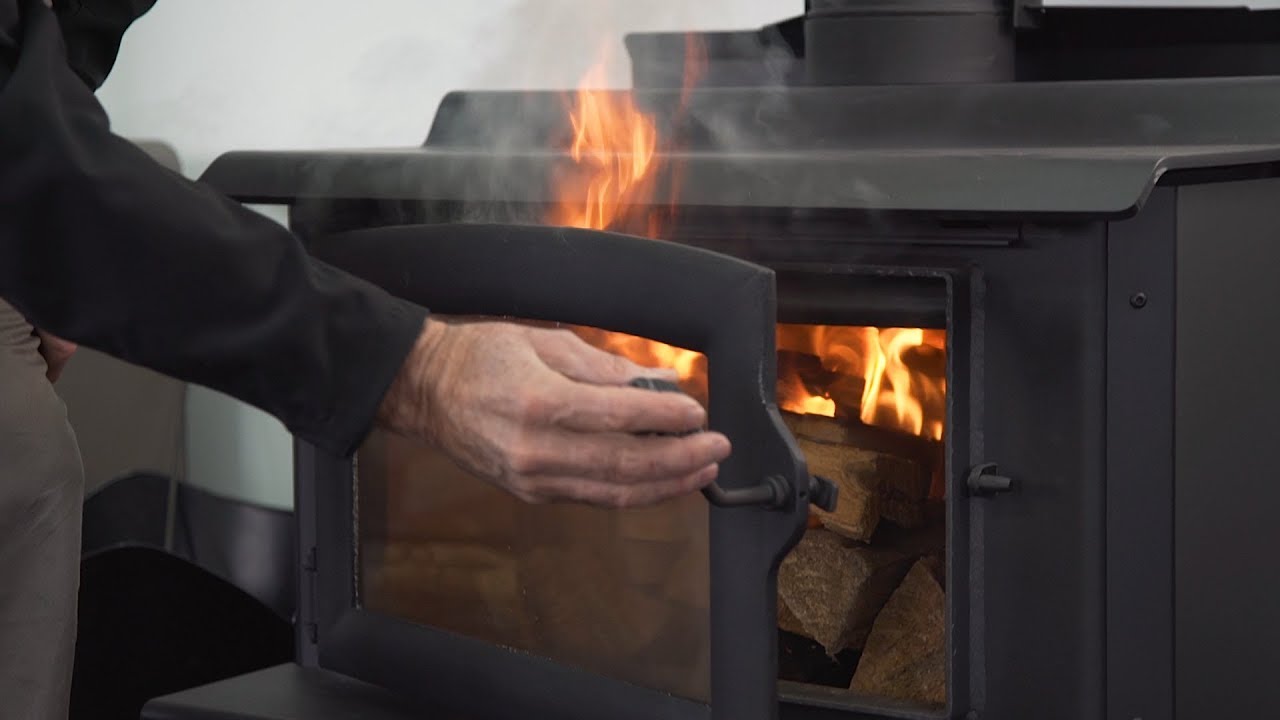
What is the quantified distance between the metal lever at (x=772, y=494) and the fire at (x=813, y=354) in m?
0.19

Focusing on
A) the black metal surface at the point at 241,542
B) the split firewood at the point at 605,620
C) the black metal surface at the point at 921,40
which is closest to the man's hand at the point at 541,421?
the split firewood at the point at 605,620

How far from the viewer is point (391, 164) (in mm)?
1434

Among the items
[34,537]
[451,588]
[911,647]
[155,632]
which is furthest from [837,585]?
[155,632]

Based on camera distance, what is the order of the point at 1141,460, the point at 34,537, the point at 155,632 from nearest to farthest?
the point at 1141,460, the point at 34,537, the point at 155,632

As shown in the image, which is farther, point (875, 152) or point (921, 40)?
point (921, 40)

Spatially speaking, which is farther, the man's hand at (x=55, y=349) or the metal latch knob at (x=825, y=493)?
the man's hand at (x=55, y=349)

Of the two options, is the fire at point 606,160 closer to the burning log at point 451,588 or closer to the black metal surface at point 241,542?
the burning log at point 451,588

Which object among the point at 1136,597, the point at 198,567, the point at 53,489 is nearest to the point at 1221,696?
the point at 1136,597

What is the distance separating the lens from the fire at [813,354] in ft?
4.26

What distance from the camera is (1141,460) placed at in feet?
3.92

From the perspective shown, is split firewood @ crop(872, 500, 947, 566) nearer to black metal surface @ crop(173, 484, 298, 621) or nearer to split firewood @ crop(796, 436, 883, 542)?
split firewood @ crop(796, 436, 883, 542)

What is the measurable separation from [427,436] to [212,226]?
0.15 meters

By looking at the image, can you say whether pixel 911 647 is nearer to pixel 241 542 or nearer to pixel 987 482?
pixel 987 482

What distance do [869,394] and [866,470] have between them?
61mm
